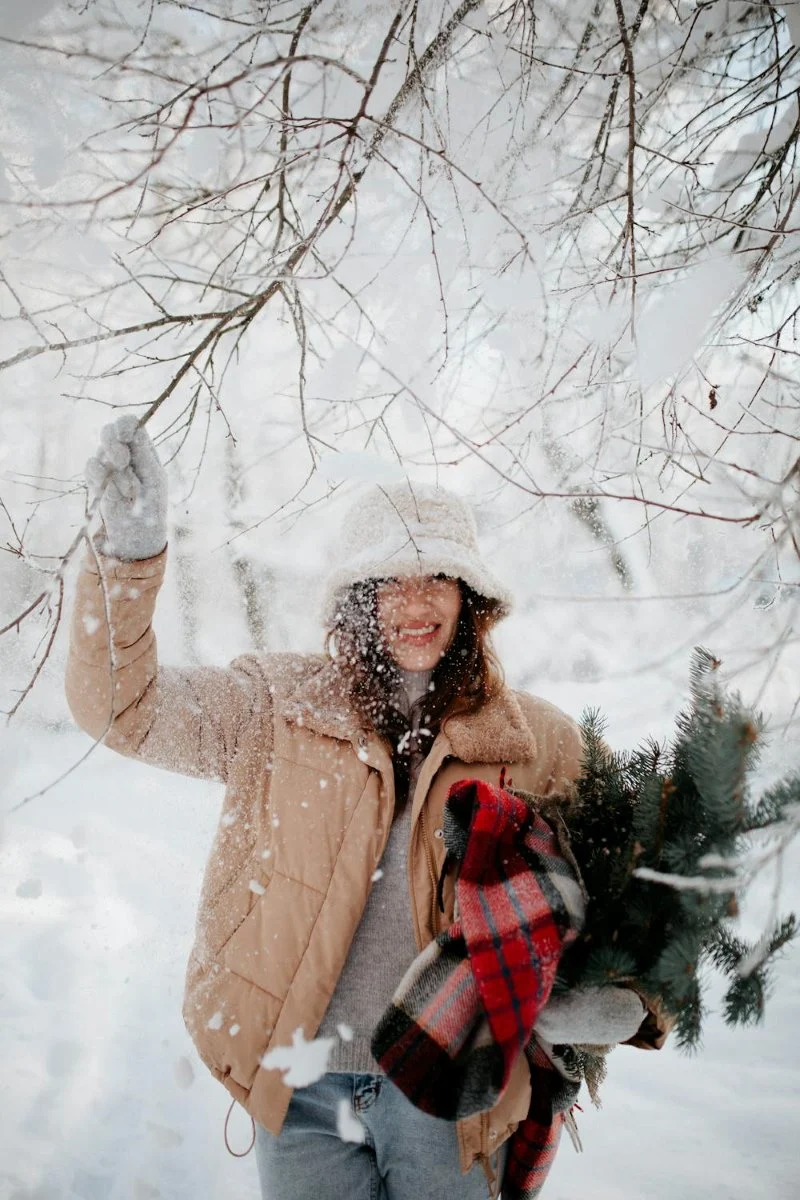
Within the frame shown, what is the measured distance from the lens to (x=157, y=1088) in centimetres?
256

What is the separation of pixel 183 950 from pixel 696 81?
14.7 feet

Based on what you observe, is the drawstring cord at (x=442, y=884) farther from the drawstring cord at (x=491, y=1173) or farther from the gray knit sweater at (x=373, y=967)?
the drawstring cord at (x=491, y=1173)

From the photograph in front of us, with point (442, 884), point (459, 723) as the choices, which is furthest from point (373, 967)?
point (459, 723)

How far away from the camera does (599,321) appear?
1.87 metres

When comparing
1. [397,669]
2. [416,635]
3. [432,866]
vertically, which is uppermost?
[416,635]

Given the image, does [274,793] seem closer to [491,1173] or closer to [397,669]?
[397,669]

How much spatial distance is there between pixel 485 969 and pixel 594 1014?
249mm

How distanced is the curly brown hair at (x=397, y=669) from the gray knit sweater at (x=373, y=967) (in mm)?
204

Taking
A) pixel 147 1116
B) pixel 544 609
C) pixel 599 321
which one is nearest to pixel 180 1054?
pixel 147 1116

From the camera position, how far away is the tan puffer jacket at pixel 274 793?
1.32 meters

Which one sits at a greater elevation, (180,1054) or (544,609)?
(544,609)

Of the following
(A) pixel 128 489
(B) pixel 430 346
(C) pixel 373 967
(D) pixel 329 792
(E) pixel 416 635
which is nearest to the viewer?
(A) pixel 128 489

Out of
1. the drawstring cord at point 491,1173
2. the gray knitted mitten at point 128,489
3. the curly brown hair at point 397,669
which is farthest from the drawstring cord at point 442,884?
the gray knitted mitten at point 128,489

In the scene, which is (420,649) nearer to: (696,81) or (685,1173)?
(696,81)
